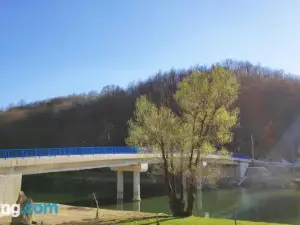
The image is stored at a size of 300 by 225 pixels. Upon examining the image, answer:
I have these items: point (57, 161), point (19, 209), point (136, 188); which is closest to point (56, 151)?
point (57, 161)

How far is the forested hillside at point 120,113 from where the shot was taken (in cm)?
9212

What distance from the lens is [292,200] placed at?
39750 mm

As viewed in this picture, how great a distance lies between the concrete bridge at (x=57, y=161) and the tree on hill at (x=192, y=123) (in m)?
2.28

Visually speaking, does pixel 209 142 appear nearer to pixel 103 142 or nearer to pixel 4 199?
pixel 4 199

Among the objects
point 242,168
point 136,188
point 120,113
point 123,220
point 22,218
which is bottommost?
point 136,188

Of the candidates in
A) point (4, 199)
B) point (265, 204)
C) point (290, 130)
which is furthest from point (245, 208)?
point (290, 130)

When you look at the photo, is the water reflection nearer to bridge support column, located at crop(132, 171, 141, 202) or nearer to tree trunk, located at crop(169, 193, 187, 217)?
bridge support column, located at crop(132, 171, 141, 202)

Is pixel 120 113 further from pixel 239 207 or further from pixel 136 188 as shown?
pixel 239 207

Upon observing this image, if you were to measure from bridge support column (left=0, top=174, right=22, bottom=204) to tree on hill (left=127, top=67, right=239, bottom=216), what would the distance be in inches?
324

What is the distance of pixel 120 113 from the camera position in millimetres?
113000

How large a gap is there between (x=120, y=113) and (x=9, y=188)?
91649 mm

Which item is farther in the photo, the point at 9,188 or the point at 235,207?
the point at 235,207

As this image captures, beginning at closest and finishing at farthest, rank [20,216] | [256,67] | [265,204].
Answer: [20,216], [265,204], [256,67]

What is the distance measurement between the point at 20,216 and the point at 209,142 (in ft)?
33.5
